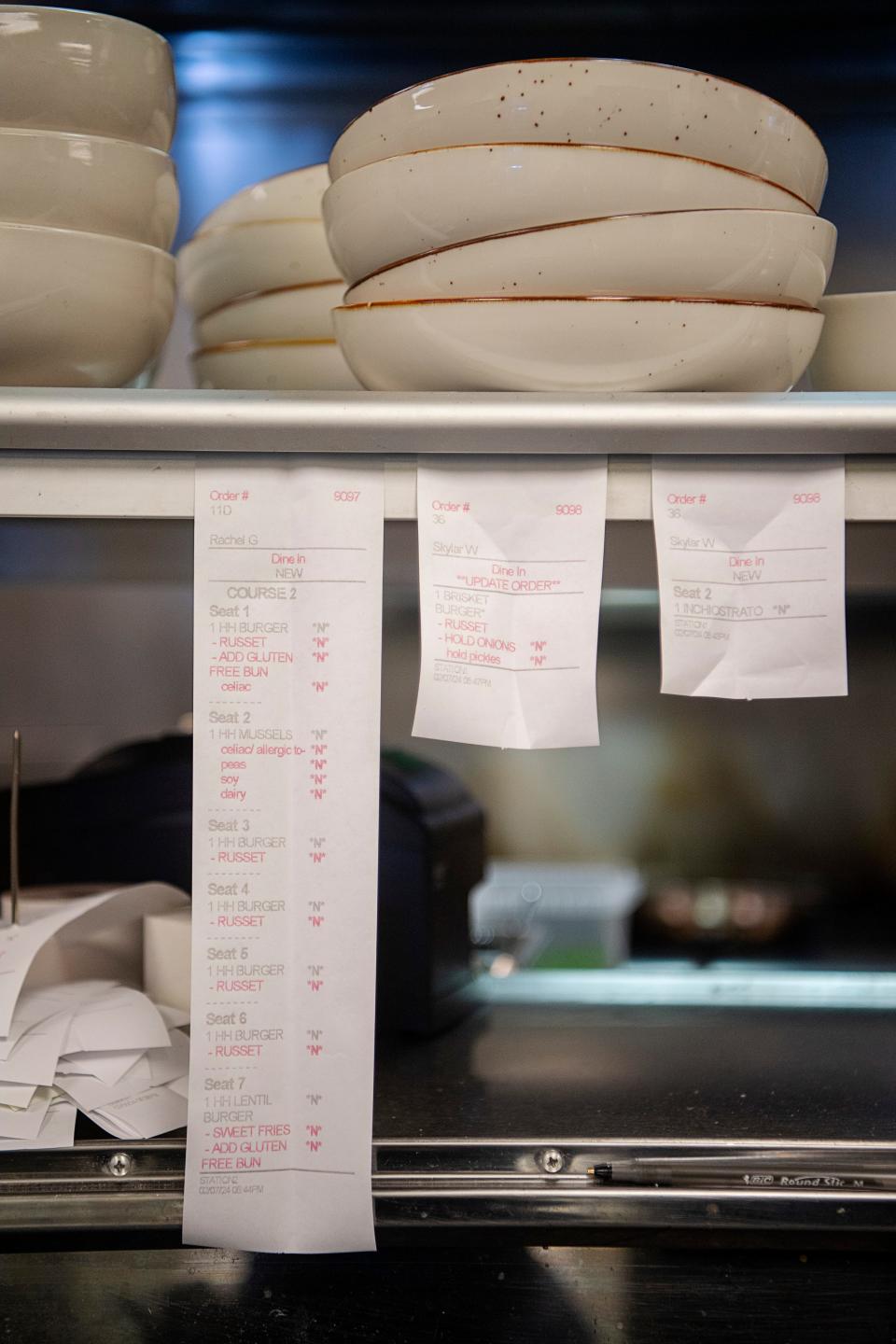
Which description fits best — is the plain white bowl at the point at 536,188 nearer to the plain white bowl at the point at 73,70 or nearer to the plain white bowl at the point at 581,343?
the plain white bowl at the point at 581,343

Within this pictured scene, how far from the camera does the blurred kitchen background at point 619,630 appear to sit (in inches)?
49.8

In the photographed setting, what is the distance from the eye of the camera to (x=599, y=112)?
664 mm

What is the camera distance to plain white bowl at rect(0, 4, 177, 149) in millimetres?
702

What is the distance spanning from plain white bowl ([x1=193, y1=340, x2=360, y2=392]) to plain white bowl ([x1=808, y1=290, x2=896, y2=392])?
34cm

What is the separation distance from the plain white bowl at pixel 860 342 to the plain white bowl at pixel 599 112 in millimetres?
110

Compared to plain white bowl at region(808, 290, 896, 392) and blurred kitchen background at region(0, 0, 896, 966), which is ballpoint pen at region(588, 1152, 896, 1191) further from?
plain white bowl at region(808, 290, 896, 392)

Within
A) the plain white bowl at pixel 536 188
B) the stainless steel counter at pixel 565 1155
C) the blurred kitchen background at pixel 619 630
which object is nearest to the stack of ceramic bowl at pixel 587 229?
the plain white bowl at pixel 536 188

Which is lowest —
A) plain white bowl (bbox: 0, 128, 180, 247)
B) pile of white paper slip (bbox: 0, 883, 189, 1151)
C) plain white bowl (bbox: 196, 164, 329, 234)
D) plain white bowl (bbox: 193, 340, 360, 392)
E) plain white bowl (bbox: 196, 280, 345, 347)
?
pile of white paper slip (bbox: 0, 883, 189, 1151)

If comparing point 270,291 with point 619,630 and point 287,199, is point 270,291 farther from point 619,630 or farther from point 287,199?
point 619,630

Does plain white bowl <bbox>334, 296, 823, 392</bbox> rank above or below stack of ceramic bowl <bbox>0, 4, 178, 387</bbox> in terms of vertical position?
below

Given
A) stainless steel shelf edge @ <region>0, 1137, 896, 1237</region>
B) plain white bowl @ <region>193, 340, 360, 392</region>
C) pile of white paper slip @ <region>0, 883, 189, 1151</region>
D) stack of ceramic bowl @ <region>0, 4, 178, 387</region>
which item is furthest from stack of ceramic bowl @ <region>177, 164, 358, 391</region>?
stainless steel shelf edge @ <region>0, 1137, 896, 1237</region>

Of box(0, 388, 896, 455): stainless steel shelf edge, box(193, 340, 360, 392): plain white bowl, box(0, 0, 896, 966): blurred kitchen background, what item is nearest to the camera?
box(0, 388, 896, 455): stainless steel shelf edge

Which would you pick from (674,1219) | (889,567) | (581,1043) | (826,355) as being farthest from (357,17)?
(674,1219)

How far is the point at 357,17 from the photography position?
134 cm
